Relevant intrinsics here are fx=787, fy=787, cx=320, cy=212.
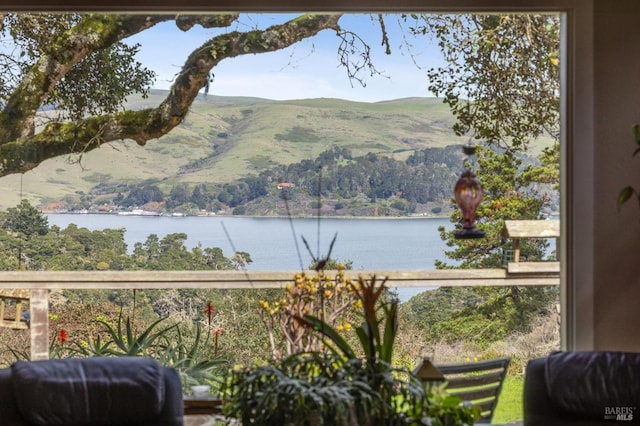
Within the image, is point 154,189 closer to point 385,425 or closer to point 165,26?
point 165,26

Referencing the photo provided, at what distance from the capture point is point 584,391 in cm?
299

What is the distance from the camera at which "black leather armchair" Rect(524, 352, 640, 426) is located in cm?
297

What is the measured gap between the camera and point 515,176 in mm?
4887

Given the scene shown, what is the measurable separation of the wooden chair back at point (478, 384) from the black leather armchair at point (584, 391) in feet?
2.25

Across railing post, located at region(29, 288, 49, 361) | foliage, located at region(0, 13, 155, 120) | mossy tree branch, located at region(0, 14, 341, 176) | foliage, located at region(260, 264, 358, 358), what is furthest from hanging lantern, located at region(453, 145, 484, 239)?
railing post, located at region(29, 288, 49, 361)

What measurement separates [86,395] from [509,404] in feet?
8.96

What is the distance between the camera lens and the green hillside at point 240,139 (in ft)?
15.9

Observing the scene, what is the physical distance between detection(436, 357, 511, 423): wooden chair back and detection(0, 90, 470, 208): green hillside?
1.61 meters

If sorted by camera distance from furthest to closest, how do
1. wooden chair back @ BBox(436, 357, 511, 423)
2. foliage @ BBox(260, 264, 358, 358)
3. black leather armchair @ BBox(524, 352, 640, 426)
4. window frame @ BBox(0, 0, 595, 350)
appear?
foliage @ BBox(260, 264, 358, 358) < wooden chair back @ BBox(436, 357, 511, 423) < window frame @ BBox(0, 0, 595, 350) < black leather armchair @ BBox(524, 352, 640, 426)

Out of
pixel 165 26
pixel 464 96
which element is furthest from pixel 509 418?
pixel 165 26

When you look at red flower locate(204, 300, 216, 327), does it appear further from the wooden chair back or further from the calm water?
the wooden chair back

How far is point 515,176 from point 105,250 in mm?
2572

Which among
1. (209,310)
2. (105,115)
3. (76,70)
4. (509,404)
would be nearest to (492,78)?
(509,404)

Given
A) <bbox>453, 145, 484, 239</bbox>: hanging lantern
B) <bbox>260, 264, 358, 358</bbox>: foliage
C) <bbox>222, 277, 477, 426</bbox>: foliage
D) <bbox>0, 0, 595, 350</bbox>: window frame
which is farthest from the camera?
<bbox>260, 264, 358, 358</bbox>: foliage
